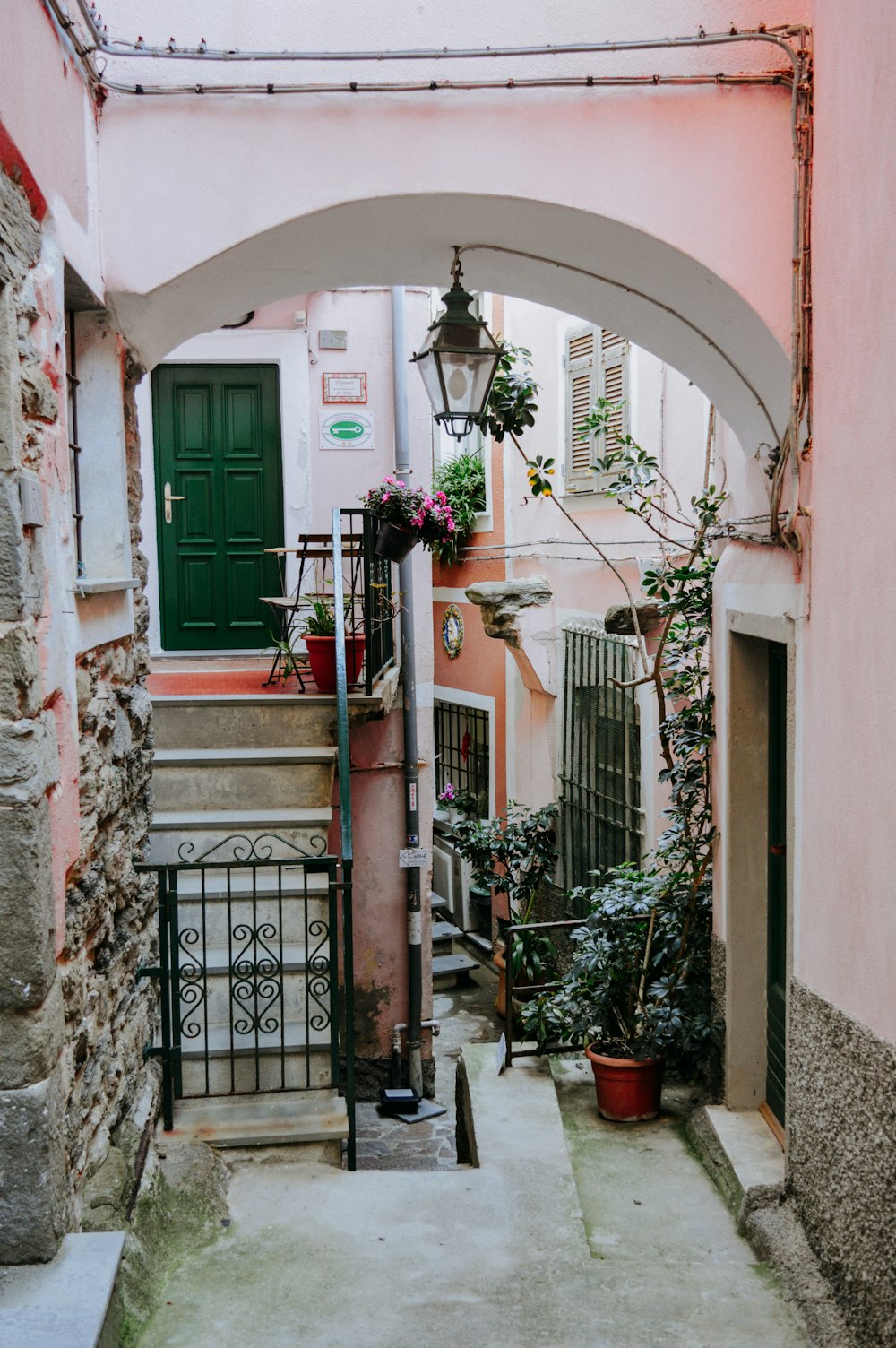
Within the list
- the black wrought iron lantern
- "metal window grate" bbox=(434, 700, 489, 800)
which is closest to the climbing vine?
the black wrought iron lantern

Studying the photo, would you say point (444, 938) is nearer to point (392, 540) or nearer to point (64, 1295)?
point (392, 540)

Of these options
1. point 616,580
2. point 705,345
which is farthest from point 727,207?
point 616,580

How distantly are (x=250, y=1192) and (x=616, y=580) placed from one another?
5504mm

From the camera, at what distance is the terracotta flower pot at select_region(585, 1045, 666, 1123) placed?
17.3 feet

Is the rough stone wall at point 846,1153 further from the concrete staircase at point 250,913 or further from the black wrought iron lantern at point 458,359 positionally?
A: the black wrought iron lantern at point 458,359

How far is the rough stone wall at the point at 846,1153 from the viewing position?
126 inches

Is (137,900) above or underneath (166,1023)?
above

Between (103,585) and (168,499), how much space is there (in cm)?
549

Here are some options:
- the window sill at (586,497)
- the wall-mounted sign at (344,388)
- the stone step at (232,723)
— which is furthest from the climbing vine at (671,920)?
the wall-mounted sign at (344,388)

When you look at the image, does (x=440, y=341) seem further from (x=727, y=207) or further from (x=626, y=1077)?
(x=626, y=1077)

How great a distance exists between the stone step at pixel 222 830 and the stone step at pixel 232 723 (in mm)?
672

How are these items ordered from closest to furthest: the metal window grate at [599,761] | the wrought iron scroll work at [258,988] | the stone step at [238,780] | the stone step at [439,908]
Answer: the wrought iron scroll work at [258,988] → the stone step at [238,780] → the metal window grate at [599,761] → the stone step at [439,908]

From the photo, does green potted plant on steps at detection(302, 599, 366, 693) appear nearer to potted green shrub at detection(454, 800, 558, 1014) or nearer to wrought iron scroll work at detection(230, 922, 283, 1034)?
wrought iron scroll work at detection(230, 922, 283, 1034)

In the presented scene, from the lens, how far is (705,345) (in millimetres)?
4617
